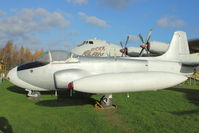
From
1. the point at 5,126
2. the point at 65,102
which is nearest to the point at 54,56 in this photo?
the point at 65,102

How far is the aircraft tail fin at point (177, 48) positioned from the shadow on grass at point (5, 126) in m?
9.00

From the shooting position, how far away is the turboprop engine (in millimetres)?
6875

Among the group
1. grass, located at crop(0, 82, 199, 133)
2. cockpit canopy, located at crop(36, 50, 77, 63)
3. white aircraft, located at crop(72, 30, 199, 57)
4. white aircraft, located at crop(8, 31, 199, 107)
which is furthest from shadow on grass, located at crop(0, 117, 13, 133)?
white aircraft, located at crop(72, 30, 199, 57)

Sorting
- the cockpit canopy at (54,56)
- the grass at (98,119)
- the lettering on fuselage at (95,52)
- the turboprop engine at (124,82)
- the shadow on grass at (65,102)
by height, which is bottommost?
the shadow on grass at (65,102)

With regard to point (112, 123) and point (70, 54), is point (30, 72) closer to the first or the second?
point (70, 54)

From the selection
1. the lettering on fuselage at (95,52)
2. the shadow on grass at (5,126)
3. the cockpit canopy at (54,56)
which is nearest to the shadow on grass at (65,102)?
the cockpit canopy at (54,56)

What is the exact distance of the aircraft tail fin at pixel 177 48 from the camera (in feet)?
36.8

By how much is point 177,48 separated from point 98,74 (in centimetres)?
686

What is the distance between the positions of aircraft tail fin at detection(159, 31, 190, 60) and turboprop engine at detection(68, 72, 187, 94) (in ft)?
11.8

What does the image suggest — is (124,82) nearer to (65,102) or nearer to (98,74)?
(98,74)

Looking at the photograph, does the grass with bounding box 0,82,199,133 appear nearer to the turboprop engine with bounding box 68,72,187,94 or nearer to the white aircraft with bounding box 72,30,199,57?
the turboprop engine with bounding box 68,72,187,94

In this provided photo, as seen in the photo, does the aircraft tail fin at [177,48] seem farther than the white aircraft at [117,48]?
No

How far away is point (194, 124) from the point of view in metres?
6.16

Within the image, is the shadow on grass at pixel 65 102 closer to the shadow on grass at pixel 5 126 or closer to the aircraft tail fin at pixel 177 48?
the shadow on grass at pixel 5 126
